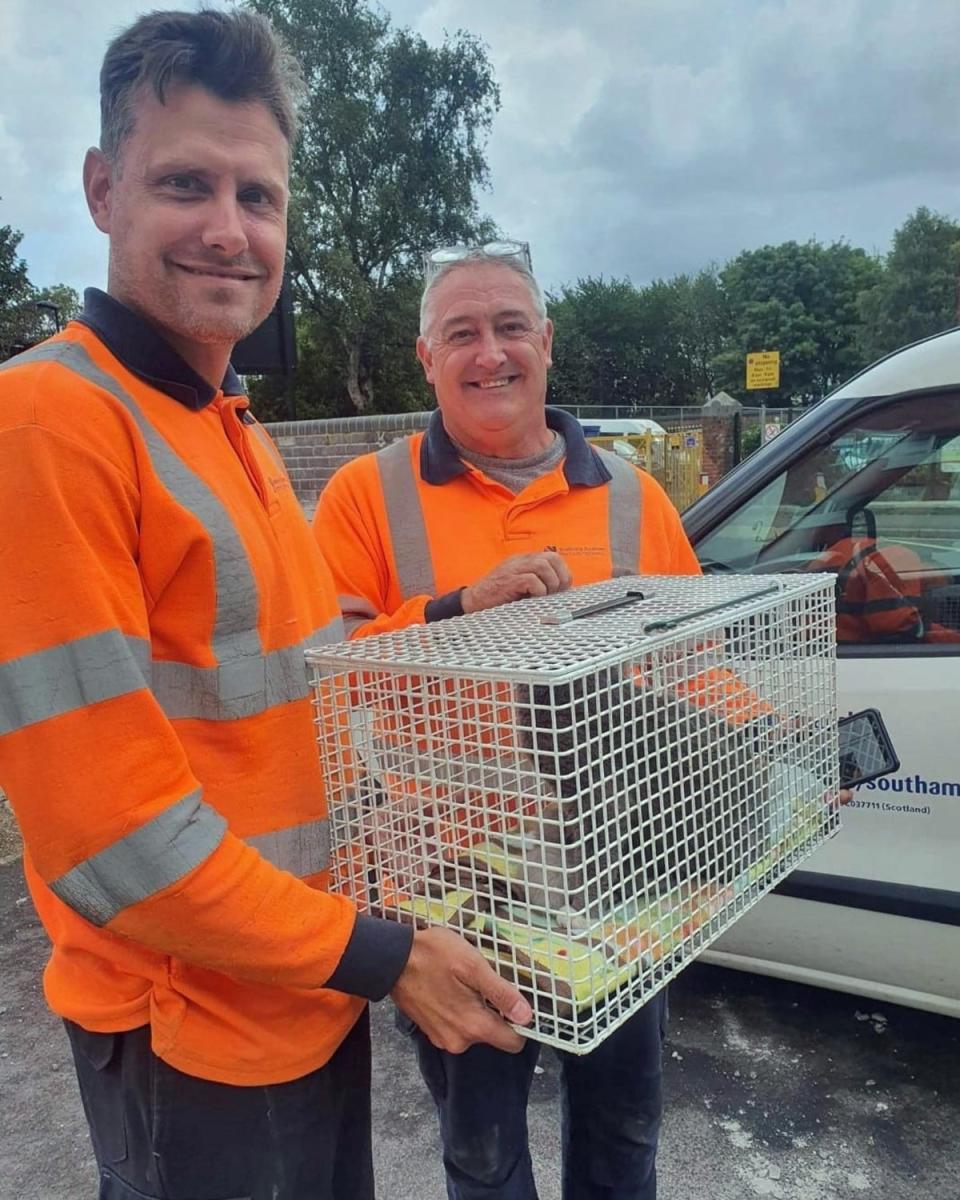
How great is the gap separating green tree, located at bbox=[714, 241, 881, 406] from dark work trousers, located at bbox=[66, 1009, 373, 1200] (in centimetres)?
5233

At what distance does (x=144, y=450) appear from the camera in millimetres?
1038

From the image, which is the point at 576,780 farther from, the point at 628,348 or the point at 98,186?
the point at 628,348

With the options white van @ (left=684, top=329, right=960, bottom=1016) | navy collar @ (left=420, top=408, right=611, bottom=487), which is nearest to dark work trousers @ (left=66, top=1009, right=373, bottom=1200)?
navy collar @ (left=420, top=408, right=611, bottom=487)

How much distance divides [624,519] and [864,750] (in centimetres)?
62

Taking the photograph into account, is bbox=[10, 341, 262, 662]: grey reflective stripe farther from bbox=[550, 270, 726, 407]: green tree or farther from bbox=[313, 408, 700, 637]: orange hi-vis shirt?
bbox=[550, 270, 726, 407]: green tree

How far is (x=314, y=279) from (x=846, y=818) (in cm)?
2922

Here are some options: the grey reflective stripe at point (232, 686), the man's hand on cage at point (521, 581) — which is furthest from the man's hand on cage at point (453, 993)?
the man's hand on cage at point (521, 581)

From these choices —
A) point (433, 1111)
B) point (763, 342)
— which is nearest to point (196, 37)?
point (433, 1111)

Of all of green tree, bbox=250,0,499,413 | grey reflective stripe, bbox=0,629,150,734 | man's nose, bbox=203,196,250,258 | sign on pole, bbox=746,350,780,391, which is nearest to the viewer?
grey reflective stripe, bbox=0,629,150,734

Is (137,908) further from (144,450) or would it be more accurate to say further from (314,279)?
(314,279)

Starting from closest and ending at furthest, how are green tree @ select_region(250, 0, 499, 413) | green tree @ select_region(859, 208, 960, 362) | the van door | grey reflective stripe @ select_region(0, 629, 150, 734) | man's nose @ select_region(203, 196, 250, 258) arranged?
grey reflective stripe @ select_region(0, 629, 150, 734) < man's nose @ select_region(203, 196, 250, 258) < the van door < green tree @ select_region(250, 0, 499, 413) < green tree @ select_region(859, 208, 960, 362)

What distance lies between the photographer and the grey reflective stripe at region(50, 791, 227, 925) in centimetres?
94

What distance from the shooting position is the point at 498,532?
1.86m

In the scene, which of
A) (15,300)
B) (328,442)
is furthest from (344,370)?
(328,442)
